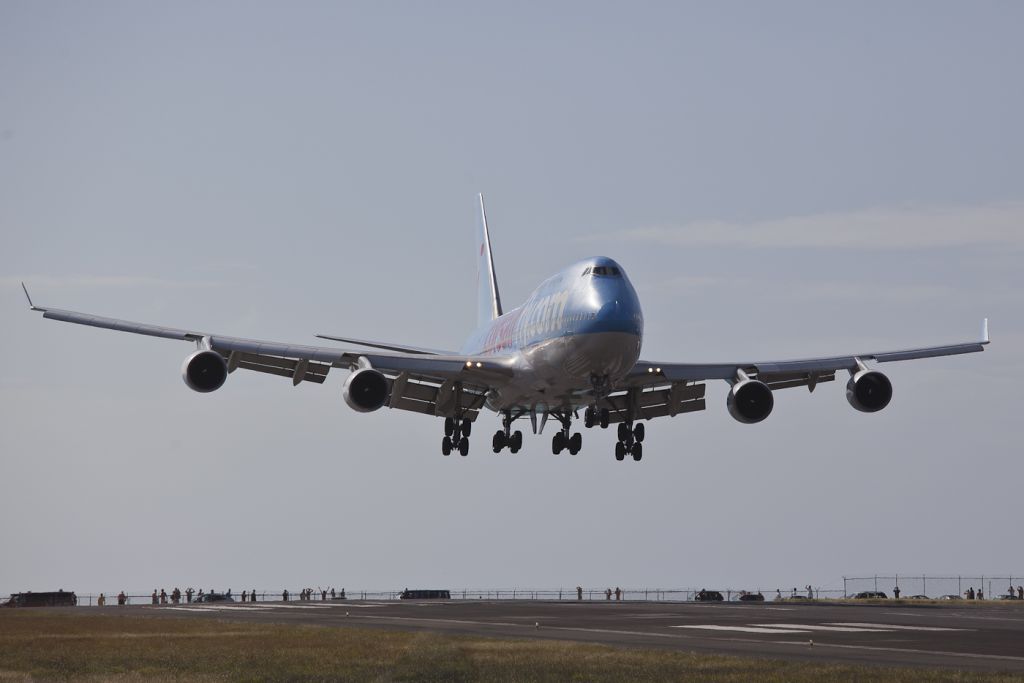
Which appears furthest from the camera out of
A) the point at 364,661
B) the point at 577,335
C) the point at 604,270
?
the point at 604,270

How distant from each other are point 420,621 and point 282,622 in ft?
21.5

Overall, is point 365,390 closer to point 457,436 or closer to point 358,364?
point 358,364

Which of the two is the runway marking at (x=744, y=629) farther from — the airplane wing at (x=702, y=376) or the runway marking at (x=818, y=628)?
the airplane wing at (x=702, y=376)

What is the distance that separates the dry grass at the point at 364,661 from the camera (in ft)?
99.8

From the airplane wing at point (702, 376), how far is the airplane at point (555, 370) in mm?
59

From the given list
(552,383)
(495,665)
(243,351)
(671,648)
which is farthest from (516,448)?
(495,665)

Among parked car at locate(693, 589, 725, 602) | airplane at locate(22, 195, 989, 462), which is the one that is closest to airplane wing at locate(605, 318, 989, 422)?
airplane at locate(22, 195, 989, 462)

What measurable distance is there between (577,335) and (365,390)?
30.6ft

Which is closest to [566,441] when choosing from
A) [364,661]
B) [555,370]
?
[555,370]

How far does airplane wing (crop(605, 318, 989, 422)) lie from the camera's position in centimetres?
5628

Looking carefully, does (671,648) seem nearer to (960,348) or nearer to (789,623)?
(789,623)

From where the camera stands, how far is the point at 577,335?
48.3 metres

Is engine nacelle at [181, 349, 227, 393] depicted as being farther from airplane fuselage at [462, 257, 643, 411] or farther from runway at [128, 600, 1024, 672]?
airplane fuselage at [462, 257, 643, 411]

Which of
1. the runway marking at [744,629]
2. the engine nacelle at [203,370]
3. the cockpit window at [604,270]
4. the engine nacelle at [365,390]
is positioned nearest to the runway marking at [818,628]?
the runway marking at [744,629]
